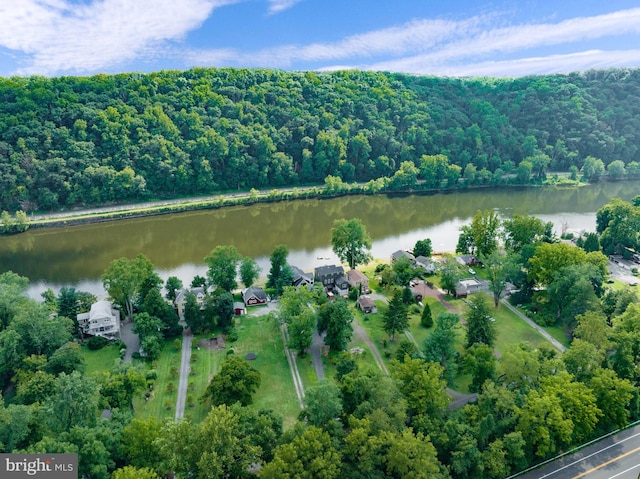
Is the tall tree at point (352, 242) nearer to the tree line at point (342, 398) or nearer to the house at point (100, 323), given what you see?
the tree line at point (342, 398)

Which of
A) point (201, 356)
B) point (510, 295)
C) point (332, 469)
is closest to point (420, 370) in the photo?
point (332, 469)

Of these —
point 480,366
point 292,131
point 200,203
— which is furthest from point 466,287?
point 292,131

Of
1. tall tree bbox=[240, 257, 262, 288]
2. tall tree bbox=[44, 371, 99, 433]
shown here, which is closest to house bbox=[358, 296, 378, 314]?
tall tree bbox=[240, 257, 262, 288]

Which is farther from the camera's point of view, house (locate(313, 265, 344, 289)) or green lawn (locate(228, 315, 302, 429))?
house (locate(313, 265, 344, 289))

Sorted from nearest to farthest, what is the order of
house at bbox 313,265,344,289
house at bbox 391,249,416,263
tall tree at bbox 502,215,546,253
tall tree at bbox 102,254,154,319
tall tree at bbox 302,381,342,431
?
1. tall tree at bbox 302,381,342,431
2. tall tree at bbox 102,254,154,319
3. house at bbox 313,265,344,289
4. house at bbox 391,249,416,263
5. tall tree at bbox 502,215,546,253

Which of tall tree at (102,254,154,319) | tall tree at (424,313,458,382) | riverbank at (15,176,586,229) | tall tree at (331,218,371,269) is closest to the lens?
tall tree at (424,313,458,382)

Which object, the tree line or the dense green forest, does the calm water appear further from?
the tree line

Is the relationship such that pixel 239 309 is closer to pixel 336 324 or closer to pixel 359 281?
pixel 336 324
